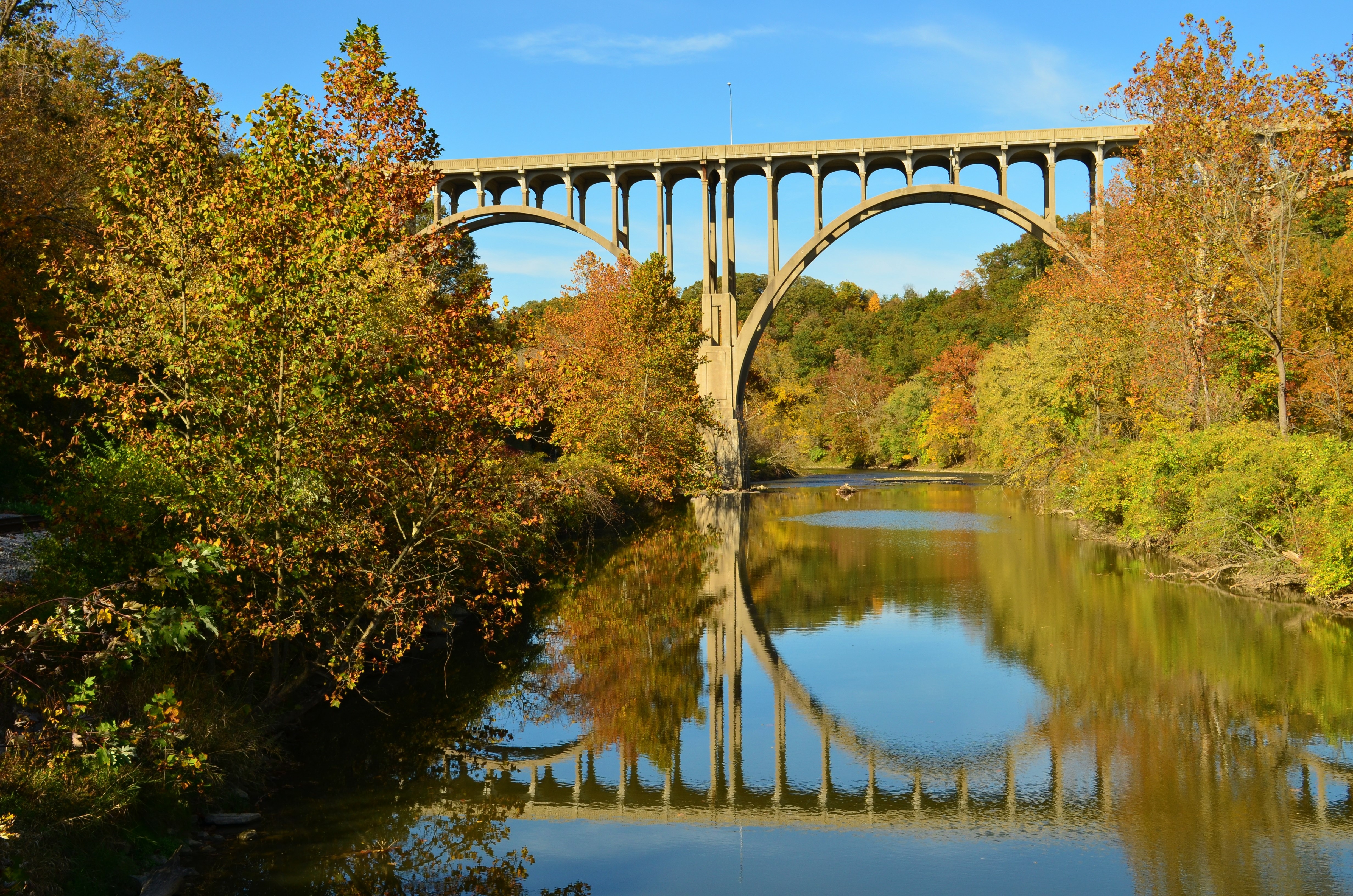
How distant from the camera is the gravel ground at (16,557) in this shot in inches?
377

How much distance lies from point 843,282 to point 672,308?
192ft

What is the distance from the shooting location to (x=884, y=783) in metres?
8.81

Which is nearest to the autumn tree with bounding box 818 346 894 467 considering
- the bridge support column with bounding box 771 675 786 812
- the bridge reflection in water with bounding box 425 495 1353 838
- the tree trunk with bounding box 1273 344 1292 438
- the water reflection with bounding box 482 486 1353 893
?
the water reflection with bounding box 482 486 1353 893

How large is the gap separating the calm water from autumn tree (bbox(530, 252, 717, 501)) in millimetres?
12077

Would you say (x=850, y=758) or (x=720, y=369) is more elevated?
(x=720, y=369)

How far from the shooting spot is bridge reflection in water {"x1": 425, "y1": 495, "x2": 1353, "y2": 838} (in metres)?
7.98

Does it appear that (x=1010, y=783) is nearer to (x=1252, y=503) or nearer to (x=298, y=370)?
(x=298, y=370)

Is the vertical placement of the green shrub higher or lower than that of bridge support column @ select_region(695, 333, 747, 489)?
lower

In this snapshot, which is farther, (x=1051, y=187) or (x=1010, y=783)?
(x=1051, y=187)

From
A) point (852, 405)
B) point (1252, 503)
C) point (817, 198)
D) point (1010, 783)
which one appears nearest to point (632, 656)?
point (1010, 783)

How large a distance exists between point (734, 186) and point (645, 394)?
12.2 metres

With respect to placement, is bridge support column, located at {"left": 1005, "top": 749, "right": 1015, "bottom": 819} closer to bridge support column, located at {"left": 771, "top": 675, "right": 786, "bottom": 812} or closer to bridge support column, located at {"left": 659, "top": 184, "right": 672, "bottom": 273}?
bridge support column, located at {"left": 771, "top": 675, "right": 786, "bottom": 812}

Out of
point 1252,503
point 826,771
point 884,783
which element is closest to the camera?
point 884,783

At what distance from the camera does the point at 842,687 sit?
11898mm
